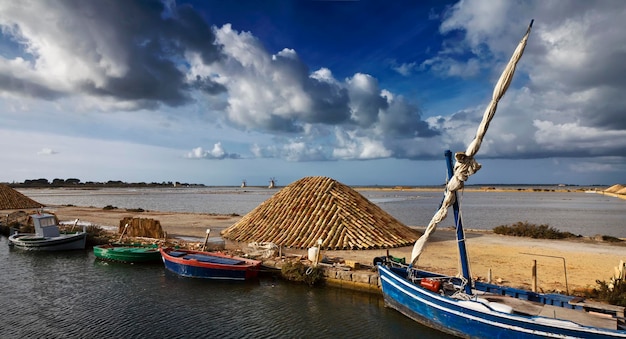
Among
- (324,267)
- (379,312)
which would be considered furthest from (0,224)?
(379,312)

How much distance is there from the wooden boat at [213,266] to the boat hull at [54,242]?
363 inches

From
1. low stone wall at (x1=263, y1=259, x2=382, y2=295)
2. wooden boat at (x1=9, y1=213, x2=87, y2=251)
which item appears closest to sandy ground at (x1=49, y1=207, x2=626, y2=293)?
low stone wall at (x1=263, y1=259, x2=382, y2=295)

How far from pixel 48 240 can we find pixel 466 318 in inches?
927

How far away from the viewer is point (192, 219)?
121 feet

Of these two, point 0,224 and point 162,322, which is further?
point 0,224

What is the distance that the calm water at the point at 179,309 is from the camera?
434 inches

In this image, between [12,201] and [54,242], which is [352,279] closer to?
[54,242]

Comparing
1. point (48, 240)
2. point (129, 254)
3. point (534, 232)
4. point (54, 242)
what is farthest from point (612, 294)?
point (48, 240)

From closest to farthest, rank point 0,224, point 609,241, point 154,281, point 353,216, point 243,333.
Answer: point 243,333 → point 154,281 → point 353,216 → point 609,241 → point 0,224

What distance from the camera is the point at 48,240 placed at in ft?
76.5

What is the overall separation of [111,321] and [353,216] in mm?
13505

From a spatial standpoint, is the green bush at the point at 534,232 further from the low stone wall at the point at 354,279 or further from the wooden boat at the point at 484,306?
the wooden boat at the point at 484,306

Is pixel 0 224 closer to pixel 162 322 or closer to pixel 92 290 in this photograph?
pixel 92 290

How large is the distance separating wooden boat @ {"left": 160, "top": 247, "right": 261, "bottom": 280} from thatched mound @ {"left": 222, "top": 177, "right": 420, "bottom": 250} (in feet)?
13.9
